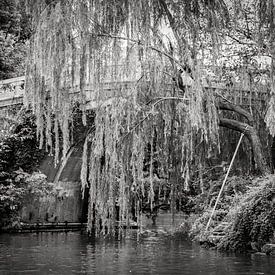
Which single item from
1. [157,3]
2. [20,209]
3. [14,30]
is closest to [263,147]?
[157,3]

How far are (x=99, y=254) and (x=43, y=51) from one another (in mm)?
5118

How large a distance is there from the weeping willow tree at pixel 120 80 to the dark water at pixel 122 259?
902 millimetres

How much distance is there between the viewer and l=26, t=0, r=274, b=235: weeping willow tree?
7539 mm

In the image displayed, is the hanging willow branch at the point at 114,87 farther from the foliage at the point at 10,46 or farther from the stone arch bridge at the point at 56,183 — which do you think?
the foliage at the point at 10,46

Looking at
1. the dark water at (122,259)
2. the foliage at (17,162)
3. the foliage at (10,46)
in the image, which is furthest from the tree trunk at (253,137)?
the foliage at (10,46)

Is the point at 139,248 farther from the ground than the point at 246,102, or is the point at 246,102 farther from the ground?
the point at 246,102

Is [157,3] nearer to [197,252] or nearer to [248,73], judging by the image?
[248,73]

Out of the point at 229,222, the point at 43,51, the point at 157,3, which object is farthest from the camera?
the point at 229,222

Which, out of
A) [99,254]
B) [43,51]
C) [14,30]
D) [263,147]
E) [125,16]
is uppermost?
[14,30]

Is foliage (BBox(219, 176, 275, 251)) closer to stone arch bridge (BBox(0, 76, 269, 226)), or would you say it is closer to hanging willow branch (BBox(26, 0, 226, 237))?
hanging willow branch (BBox(26, 0, 226, 237))

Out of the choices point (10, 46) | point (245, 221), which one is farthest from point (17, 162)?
point (245, 221)

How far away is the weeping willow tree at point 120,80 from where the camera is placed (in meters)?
7.54

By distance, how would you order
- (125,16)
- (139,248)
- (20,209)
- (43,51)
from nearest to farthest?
(43,51) < (125,16) < (139,248) < (20,209)

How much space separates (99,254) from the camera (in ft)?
36.9
